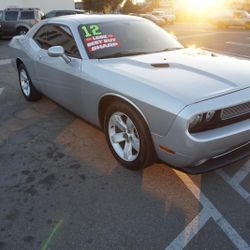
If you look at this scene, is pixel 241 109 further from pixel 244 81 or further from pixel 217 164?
pixel 217 164

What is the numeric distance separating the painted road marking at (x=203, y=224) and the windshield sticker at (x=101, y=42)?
6.73 ft

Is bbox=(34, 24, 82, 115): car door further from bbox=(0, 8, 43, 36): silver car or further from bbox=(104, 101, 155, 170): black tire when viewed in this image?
bbox=(0, 8, 43, 36): silver car

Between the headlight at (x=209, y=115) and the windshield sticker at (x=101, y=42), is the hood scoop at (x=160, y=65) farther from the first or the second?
Answer: the headlight at (x=209, y=115)

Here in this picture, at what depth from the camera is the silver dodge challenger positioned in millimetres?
2707

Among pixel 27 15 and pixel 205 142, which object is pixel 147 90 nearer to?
pixel 205 142

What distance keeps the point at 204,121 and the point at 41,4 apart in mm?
31457

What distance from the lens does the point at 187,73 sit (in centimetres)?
318

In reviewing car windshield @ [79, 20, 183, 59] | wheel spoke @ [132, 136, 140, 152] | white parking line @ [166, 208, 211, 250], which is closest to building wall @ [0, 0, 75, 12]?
car windshield @ [79, 20, 183, 59]

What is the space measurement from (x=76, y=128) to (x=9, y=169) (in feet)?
4.29

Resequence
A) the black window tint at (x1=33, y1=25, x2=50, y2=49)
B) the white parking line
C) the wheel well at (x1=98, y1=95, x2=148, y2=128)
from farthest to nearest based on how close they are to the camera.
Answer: the black window tint at (x1=33, y1=25, x2=50, y2=49) → the wheel well at (x1=98, y1=95, x2=148, y2=128) → the white parking line

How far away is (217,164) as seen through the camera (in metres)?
2.85

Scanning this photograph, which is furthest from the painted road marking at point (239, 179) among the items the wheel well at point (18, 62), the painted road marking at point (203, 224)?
the wheel well at point (18, 62)

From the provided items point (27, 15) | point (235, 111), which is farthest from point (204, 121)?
point (27, 15)

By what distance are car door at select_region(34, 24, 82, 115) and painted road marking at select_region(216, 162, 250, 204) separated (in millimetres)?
1926
